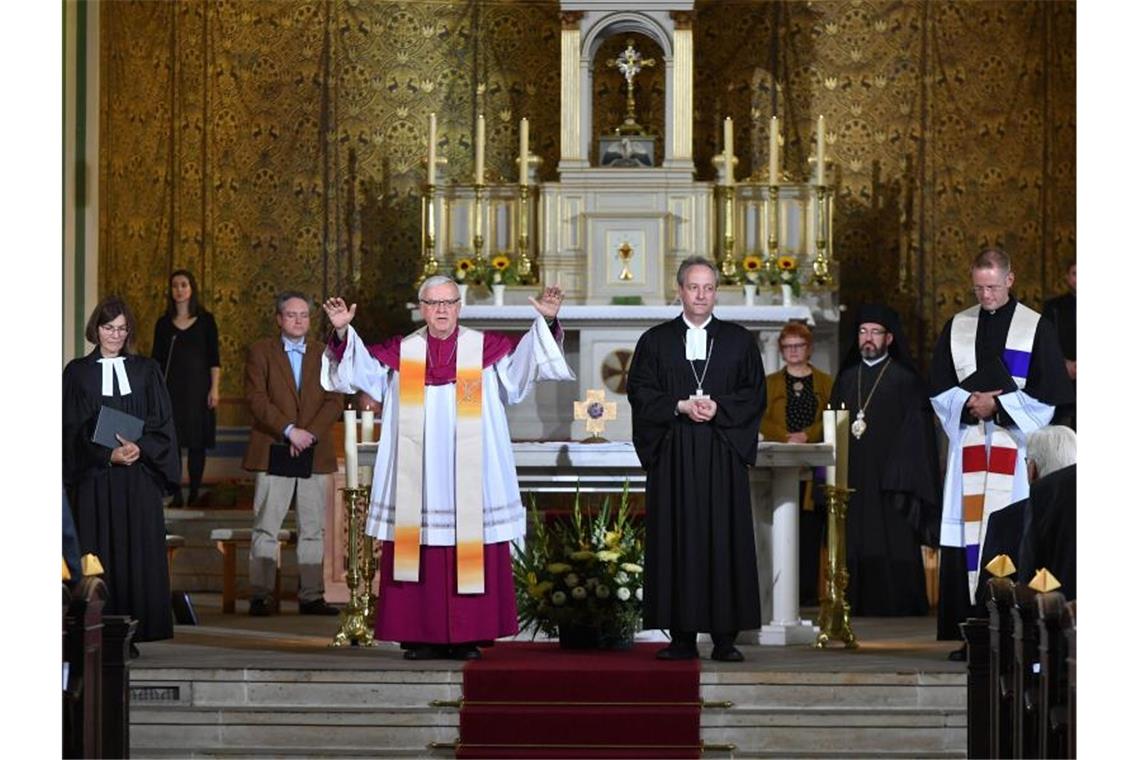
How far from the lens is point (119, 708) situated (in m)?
6.66

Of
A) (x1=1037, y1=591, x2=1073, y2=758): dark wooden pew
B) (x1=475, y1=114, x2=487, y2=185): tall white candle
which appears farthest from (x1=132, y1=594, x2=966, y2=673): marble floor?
(x1=475, y1=114, x2=487, y2=185): tall white candle

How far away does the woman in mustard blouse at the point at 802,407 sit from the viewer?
37.5 feet

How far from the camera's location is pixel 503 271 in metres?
13.2

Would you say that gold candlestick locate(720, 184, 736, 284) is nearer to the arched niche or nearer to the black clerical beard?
the arched niche

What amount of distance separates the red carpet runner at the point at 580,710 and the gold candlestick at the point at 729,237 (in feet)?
16.7

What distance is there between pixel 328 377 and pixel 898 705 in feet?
9.05

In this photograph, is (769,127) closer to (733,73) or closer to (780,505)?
(733,73)

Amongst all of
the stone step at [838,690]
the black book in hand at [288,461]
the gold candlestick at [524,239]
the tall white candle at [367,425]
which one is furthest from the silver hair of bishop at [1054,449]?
the gold candlestick at [524,239]

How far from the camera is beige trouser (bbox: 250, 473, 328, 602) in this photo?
11.1 meters

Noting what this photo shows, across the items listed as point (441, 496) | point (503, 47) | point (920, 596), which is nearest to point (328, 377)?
point (441, 496)

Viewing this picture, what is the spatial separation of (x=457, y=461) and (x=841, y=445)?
6.26 ft

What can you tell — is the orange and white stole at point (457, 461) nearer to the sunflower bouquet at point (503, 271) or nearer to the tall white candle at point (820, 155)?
the sunflower bouquet at point (503, 271)

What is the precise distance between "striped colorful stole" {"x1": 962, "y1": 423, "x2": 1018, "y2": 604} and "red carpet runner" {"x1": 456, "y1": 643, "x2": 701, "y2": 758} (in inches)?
56.4

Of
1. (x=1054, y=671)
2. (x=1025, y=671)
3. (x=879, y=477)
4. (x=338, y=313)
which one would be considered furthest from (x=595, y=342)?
(x=1054, y=671)
